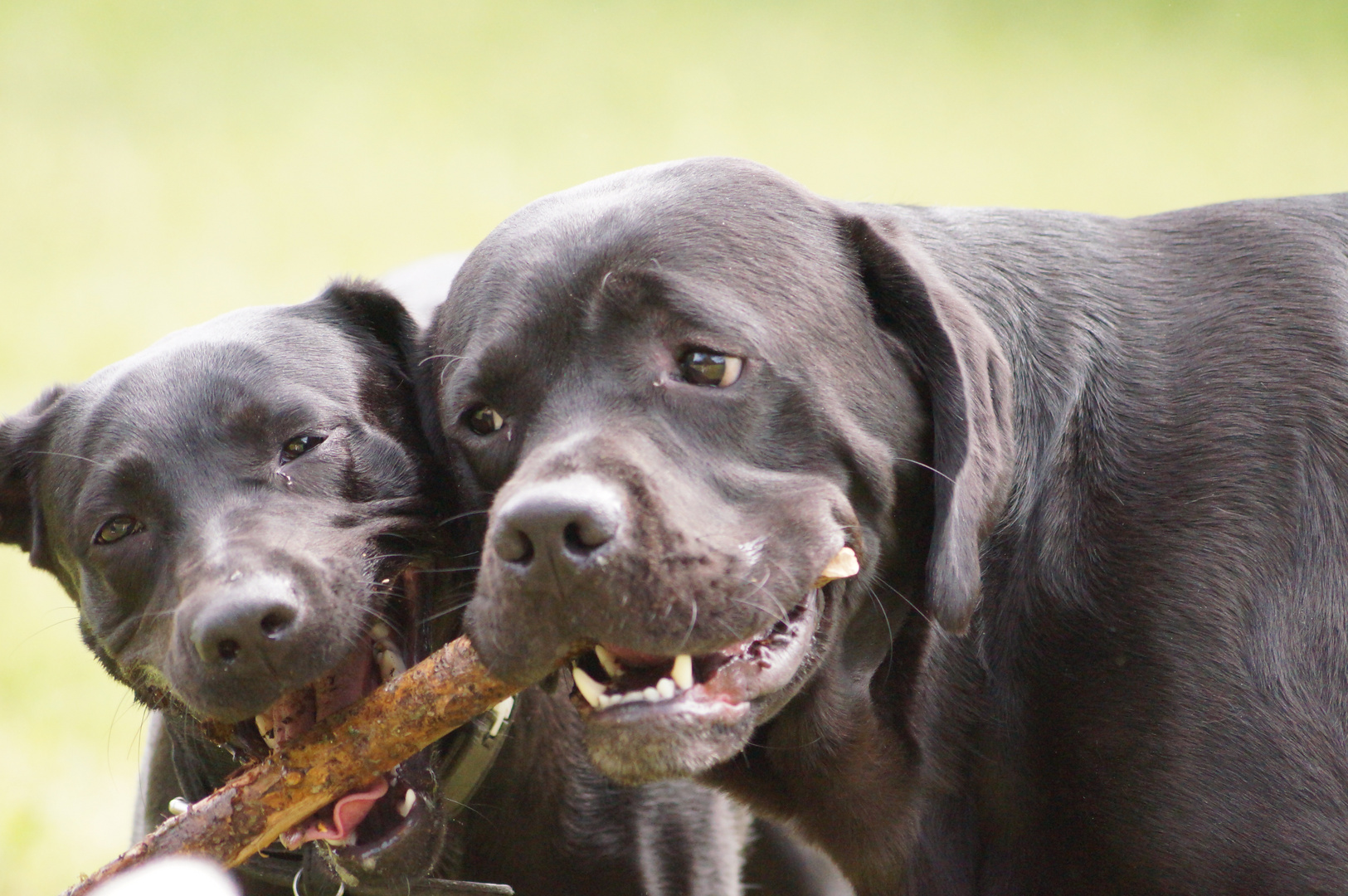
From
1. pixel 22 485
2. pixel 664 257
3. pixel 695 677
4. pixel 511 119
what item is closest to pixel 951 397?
pixel 664 257

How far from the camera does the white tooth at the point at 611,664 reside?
2785 mm

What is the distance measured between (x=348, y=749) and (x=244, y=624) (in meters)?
0.33

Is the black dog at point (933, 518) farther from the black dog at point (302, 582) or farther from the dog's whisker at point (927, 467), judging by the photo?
the black dog at point (302, 582)

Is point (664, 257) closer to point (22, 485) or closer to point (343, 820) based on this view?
point (343, 820)

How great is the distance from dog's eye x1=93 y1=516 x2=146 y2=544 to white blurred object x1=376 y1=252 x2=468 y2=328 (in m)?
1.12

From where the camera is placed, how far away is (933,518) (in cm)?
306

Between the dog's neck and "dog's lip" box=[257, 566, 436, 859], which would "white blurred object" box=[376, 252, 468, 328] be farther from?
the dog's neck

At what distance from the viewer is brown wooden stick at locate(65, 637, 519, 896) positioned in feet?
9.43

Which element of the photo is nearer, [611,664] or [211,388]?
[611,664]

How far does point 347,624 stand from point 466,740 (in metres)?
0.55

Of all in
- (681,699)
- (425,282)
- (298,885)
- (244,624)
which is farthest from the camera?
(425,282)

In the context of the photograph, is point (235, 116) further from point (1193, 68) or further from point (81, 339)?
point (1193, 68)

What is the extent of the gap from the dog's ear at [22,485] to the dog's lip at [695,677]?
5.46 feet

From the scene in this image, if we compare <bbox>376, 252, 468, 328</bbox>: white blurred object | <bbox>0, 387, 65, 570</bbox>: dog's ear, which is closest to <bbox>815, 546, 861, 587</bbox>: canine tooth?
<bbox>376, 252, 468, 328</bbox>: white blurred object
